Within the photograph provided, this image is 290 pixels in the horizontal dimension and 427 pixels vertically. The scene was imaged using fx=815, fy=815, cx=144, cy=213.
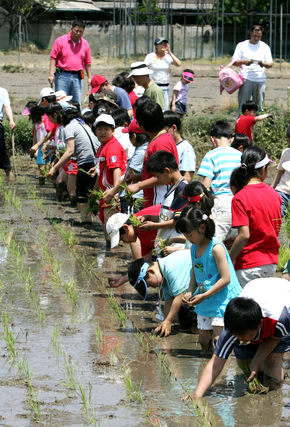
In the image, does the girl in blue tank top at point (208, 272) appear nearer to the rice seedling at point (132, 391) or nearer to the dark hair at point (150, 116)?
the rice seedling at point (132, 391)

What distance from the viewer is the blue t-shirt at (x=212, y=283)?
5371 millimetres

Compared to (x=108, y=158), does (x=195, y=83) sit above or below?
below

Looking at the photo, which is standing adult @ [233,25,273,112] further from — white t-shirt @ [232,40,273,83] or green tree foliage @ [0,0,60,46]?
green tree foliage @ [0,0,60,46]

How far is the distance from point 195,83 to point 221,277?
18.5 metres

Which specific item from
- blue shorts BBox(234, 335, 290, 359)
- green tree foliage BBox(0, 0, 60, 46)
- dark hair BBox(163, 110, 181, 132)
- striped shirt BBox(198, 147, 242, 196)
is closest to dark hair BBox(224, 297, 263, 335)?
blue shorts BBox(234, 335, 290, 359)

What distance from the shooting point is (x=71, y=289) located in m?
6.78

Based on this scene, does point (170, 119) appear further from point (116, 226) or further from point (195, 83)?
point (195, 83)

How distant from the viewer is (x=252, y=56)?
13203 millimetres

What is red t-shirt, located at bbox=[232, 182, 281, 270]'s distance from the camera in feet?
18.2

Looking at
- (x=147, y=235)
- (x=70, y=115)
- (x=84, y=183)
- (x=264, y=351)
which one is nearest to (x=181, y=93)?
(x=70, y=115)

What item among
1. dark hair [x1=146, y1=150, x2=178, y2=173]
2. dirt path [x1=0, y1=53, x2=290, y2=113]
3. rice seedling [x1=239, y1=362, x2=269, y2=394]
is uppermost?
dark hair [x1=146, y1=150, x2=178, y2=173]

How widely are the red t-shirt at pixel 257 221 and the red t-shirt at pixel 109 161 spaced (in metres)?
2.68

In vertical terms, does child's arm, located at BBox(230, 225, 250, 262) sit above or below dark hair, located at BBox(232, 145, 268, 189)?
below

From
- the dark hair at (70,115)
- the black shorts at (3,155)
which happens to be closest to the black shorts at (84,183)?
the dark hair at (70,115)
